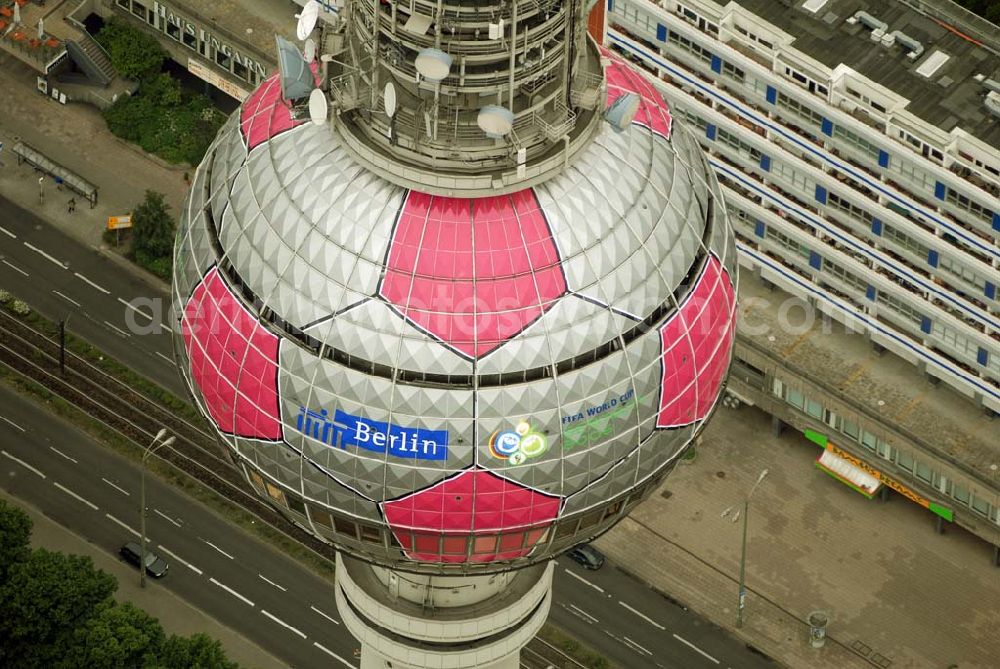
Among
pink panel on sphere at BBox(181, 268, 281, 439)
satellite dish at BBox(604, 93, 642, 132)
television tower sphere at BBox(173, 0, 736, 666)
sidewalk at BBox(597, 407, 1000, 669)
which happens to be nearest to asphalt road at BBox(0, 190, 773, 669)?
sidewalk at BBox(597, 407, 1000, 669)

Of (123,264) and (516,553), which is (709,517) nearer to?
(123,264)

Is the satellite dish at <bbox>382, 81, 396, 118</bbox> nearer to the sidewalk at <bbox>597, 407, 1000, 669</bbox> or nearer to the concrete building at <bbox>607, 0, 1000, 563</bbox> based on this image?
the concrete building at <bbox>607, 0, 1000, 563</bbox>

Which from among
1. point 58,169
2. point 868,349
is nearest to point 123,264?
point 58,169

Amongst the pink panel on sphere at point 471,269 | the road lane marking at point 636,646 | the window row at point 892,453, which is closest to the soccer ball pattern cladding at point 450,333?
the pink panel on sphere at point 471,269

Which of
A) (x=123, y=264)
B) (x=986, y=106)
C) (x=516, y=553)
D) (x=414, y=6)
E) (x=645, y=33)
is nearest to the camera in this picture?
(x=414, y=6)

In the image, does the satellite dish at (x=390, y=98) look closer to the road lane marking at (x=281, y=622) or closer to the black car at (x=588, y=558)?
the road lane marking at (x=281, y=622)

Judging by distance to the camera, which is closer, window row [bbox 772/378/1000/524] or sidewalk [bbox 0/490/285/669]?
sidewalk [bbox 0/490/285/669]
